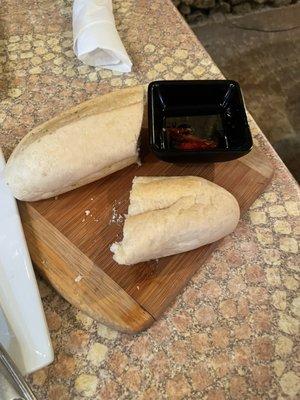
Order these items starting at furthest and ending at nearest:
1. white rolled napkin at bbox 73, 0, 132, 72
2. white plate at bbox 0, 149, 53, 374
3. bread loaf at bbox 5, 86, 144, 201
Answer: white rolled napkin at bbox 73, 0, 132, 72, bread loaf at bbox 5, 86, 144, 201, white plate at bbox 0, 149, 53, 374

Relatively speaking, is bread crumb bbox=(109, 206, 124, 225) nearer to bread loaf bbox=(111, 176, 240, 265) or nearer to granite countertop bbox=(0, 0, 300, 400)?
bread loaf bbox=(111, 176, 240, 265)

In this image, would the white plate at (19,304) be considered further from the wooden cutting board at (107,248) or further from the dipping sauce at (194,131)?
the dipping sauce at (194,131)

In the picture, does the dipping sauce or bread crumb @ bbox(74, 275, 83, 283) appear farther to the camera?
the dipping sauce

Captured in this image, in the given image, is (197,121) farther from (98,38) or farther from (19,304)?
(19,304)

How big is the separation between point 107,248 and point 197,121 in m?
0.38

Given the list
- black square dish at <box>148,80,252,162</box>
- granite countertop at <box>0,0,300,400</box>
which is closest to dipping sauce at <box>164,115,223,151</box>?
black square dish at <box>148,80,252,162</box>

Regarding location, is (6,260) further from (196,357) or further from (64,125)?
(196,357)

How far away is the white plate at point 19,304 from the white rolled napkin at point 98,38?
20.5 inches

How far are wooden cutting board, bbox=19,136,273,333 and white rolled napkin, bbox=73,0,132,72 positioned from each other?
1.19 feet

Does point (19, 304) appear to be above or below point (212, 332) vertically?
above

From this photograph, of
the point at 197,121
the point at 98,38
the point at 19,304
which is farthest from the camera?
the point at 98,38

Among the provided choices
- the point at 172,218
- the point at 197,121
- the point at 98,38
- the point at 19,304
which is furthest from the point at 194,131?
the point at 19,304

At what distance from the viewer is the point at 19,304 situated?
0.75 m

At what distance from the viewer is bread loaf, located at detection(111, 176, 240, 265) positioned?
0.77 meters
